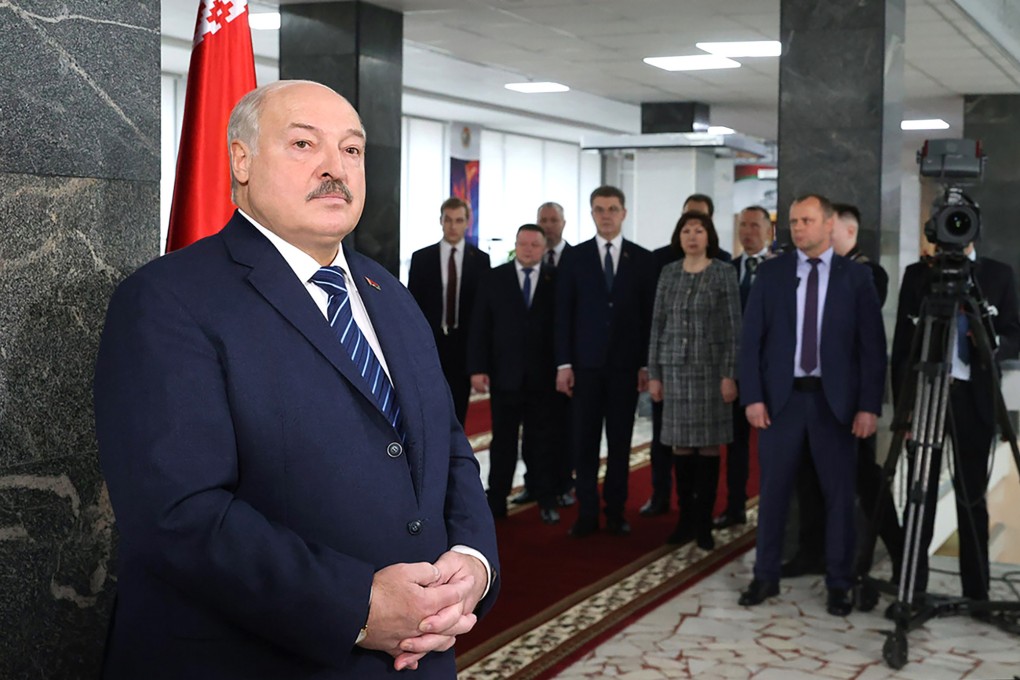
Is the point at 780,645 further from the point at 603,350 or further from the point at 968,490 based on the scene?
the point at 603,350

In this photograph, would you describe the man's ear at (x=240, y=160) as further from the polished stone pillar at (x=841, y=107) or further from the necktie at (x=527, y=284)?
the necktie at (x=527, y=284)

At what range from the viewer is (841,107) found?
612 centimetres

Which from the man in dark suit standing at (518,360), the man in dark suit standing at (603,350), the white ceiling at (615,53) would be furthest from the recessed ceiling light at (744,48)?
the man in dark suit standing at (603,350)

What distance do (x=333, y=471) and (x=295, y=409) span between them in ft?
0.33

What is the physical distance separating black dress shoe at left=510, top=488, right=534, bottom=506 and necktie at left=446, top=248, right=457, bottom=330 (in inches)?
39.9

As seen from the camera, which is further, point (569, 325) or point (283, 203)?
point (569, 325)

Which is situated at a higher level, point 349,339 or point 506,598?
point 349,339

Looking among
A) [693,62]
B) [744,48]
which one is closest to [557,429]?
[744,48]

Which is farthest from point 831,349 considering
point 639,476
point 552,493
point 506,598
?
point 639,476

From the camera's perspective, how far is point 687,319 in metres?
5.71

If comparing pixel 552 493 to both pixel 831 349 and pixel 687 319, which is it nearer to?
pixel 687 319

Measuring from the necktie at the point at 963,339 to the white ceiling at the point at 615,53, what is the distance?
3.64 meters

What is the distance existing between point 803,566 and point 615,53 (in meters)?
5.70

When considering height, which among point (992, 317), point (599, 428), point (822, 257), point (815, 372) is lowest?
point (599, 428)
